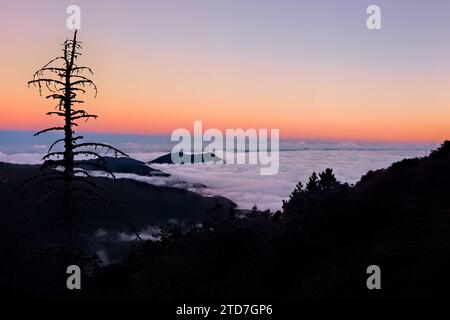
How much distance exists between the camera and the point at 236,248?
23.4 metres

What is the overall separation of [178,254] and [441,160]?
1472 centimetres

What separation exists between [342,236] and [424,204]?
14.1 feet

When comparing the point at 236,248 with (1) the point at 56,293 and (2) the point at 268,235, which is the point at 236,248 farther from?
(1) the point at 56,293

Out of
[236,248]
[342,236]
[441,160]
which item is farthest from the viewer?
[441,160]
